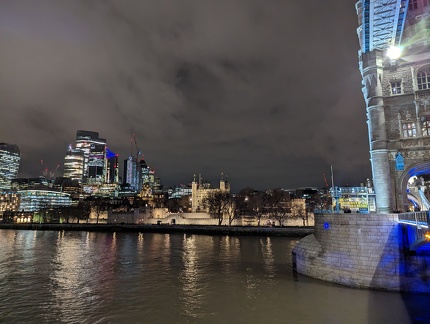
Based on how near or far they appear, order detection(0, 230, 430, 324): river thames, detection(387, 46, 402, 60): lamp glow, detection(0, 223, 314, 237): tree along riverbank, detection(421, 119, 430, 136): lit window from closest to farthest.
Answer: detection(0, 230, 430, 324): river thames
detection(421, 119, 430, 136): lit window
detection(387, 46, 402, 60): lamp glow
detection(0, 223, 314, 237): tree along riverbank

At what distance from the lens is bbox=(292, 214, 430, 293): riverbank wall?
22.8 metres

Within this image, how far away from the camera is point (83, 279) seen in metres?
31.5

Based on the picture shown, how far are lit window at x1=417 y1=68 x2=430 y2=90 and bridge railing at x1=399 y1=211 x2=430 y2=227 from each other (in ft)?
44.1

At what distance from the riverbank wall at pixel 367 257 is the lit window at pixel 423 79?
1404 cm

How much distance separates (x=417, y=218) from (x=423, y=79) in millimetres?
15051

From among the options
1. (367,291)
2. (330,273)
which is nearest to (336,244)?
(330,273)

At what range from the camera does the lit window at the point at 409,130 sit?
96.5 ft

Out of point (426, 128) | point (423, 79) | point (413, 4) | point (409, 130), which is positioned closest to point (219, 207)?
point (409, 130)

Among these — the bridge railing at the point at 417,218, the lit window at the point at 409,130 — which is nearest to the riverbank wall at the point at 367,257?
the bridge railing at the point at 417,218

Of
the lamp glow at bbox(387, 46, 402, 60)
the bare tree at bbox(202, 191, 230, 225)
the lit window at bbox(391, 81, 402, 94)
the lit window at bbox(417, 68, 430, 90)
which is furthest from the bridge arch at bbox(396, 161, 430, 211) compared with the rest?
the bare tree at bbox(202, 191, 230, 225)

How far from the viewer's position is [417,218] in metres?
22.7

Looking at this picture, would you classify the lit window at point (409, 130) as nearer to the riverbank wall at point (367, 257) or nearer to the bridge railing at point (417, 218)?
the bridge railing at point (417, 218)

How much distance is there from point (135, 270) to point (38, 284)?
10.0 m

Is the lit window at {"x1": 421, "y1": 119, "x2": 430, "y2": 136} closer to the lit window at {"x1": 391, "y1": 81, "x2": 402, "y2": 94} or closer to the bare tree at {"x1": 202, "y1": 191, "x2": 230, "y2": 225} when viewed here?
the lit window at {"x1": 391, "y1": 81, "x2": 402, "y2": 94}
